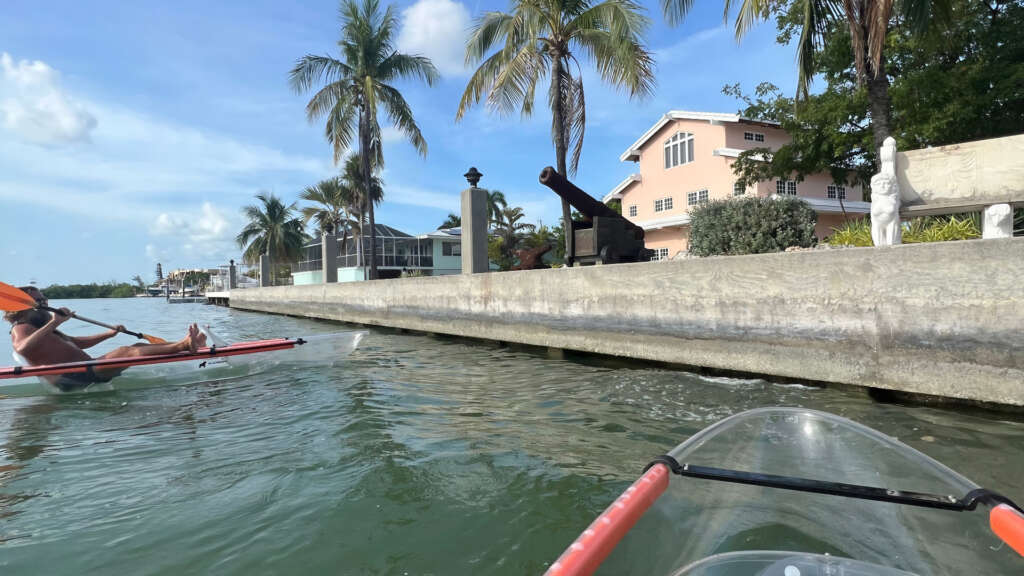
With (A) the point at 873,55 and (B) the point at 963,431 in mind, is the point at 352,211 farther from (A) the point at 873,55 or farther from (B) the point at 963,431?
(B) the point at 963,431

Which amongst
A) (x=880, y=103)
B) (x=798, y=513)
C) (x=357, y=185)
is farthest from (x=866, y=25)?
(x=357, y=185)

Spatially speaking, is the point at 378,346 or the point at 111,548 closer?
the point at 111,548

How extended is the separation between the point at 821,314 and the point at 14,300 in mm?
9140

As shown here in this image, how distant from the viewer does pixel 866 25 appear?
31.3ft

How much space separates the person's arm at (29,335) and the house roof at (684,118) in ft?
63.2

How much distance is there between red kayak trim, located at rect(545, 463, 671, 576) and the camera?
3.78ft

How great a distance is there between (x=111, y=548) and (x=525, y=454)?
2357 mm

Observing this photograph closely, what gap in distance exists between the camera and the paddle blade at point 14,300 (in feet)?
18.6

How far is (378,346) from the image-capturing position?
10.1 metres

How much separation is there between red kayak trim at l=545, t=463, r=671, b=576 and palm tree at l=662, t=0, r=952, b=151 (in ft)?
31.9

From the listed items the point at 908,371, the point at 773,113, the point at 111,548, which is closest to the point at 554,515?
the point at 111,548

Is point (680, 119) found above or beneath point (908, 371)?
above

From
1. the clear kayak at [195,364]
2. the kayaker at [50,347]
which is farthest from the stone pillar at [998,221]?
the kayaker at [50,347]

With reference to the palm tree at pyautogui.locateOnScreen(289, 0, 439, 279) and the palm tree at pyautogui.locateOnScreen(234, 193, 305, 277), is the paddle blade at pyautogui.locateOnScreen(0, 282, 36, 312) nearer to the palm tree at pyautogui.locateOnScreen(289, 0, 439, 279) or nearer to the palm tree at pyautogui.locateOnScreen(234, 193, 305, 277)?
the palm tree at pyautogui.locateOnScreen(289, 0, 439, 279)
